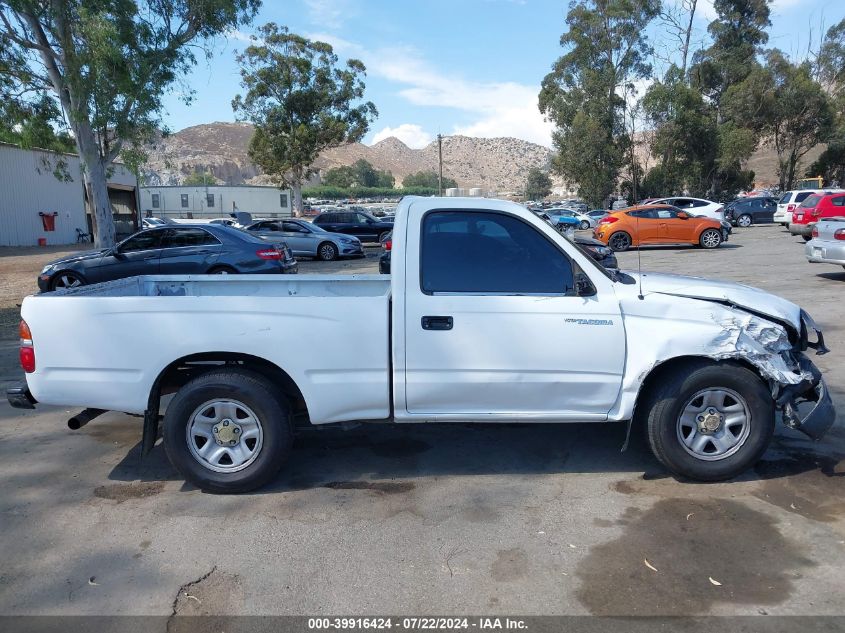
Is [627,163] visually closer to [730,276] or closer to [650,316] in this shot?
[730,276]

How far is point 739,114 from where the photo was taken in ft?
142

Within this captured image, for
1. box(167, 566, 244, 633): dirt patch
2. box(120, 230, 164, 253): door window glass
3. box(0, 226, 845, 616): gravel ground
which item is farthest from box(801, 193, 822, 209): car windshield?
box(167, 566, 244, 633): dirt patch

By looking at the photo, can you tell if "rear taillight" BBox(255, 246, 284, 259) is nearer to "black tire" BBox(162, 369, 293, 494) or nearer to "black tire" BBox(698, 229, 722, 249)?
"black tire" BBox(162, 369, 293, 494)

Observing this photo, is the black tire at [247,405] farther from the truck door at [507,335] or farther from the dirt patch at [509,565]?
the dirt patch at [509,565]

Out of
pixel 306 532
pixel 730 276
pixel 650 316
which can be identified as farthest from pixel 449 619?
pixel 730 276

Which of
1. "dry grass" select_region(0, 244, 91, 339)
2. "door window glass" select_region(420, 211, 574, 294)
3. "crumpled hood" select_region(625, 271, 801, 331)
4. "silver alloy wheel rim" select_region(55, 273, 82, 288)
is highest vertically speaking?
"door window glass" select_region(420, 211, 574, 294)

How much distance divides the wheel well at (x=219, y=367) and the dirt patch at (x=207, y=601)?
1.29 metres

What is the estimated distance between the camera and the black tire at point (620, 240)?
22.7 metres

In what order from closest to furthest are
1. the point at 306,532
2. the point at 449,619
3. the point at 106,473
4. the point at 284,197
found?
the point at 449,619, the point at 306,532, the point at 106,473, the point at 284,197

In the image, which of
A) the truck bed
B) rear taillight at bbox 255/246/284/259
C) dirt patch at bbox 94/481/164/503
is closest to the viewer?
the truck bed

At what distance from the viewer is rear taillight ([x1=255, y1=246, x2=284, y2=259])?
13398 millimetres

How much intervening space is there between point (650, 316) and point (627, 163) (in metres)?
44.3

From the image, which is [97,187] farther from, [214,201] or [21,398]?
[214,201]

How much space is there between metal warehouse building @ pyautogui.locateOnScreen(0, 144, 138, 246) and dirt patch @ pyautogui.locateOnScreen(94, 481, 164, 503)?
25.7 m
